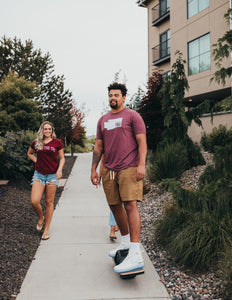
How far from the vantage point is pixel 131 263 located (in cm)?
330

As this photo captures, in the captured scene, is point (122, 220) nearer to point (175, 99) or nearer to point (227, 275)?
point (227, 275)

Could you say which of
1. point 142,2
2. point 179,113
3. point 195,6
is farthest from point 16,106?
point 142,2

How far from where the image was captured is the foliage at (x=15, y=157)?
8.49m

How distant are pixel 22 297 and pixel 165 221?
2.26m

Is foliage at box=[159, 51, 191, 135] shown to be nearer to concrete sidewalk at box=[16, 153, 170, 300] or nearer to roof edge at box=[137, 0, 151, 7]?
concrete sidewalk at box=[16, 153, 170, 300]

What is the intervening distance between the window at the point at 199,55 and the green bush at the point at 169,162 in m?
7.75

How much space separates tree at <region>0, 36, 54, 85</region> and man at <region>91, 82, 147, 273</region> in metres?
13.4

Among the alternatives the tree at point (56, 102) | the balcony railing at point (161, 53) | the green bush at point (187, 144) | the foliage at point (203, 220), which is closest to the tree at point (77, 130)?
the tree at point (56, 102)

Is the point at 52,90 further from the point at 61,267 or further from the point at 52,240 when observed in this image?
the point at 61,267

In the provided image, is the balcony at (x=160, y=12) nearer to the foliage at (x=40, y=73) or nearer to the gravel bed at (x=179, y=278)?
the foliage at (x=40, y=73)

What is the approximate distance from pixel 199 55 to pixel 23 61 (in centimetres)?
887

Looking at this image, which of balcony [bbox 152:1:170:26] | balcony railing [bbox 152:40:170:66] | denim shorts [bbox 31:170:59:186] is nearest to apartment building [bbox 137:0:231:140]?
balcony [bbox 152:1:170:26]

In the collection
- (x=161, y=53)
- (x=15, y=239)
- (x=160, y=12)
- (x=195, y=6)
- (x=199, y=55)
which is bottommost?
(x=15, y=239)

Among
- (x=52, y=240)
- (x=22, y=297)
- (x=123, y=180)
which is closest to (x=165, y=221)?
(x=123, y=180)
